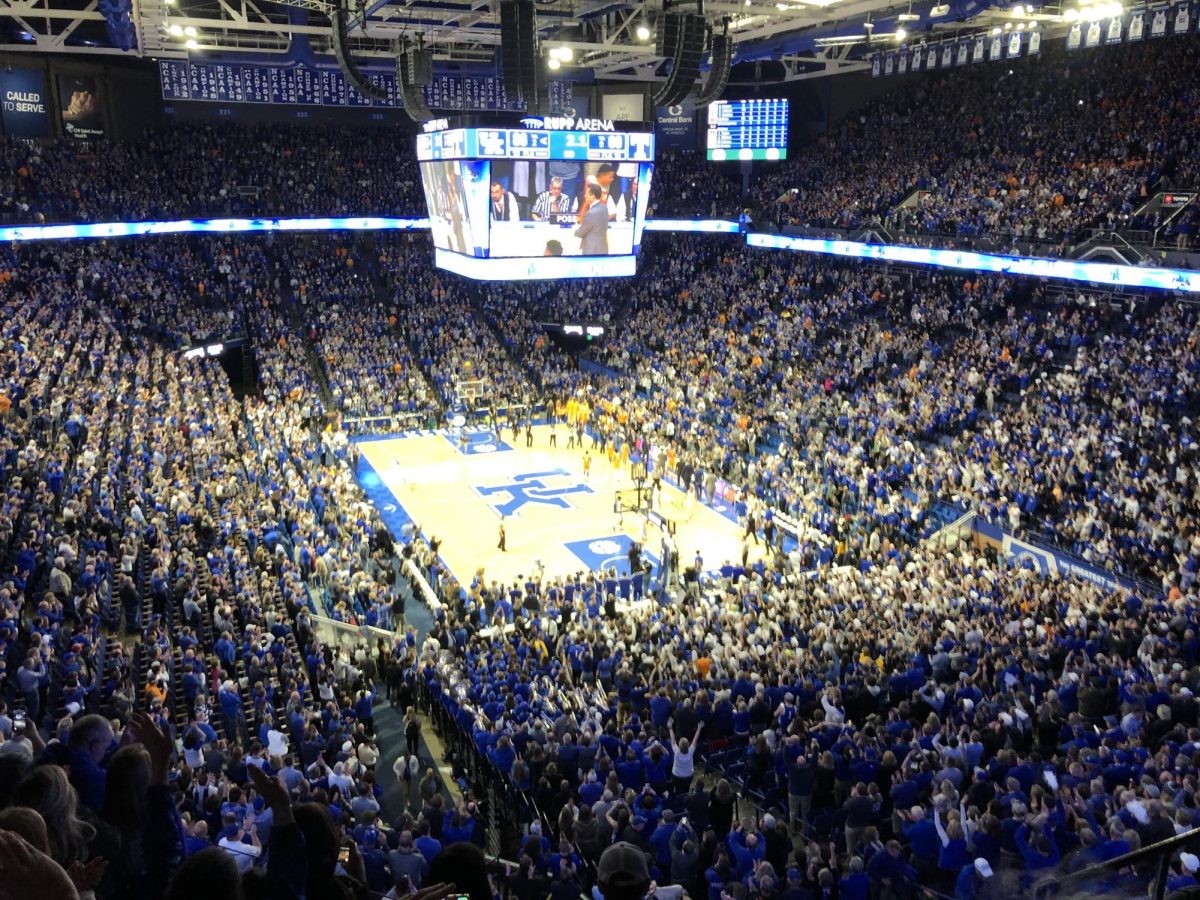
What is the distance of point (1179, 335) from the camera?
23.7 m

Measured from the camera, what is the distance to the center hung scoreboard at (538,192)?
24.7 meters

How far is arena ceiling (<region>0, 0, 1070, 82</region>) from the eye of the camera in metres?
22.0

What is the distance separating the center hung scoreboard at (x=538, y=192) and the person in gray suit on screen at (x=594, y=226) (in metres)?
0.03

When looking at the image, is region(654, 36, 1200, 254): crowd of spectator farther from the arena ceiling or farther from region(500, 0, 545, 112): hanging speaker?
region(500, 0, 545, 112): hanging speaker

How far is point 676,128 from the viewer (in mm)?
46938

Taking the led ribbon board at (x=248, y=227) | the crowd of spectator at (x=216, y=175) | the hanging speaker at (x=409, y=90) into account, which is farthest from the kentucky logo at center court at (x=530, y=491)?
the crowd of spectator at (x=216, y=175)

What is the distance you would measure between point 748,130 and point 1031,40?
14.1m

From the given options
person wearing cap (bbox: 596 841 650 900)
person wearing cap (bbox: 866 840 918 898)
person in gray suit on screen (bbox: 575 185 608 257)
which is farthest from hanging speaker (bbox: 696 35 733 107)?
person wearing cap (bbox: 596 841 650 900)

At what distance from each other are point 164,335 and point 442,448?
10.1 m

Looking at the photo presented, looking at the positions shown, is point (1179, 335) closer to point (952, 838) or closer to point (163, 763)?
point (952, 838)

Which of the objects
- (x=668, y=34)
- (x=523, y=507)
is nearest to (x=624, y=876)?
(x=668, y=34)

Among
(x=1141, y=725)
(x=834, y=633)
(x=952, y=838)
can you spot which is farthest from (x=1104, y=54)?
(x=952, y=838)

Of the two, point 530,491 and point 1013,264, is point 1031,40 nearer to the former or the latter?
point 1013,264

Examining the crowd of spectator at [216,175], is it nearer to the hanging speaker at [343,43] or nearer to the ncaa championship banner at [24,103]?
the ncaa championship banner at [24,103]
